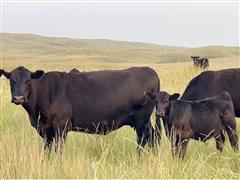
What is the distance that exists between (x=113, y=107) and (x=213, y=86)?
197cm

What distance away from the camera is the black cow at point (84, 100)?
6809 millimetres

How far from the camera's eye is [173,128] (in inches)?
264

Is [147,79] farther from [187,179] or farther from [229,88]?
[187,179]

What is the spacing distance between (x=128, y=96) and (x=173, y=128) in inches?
43.0

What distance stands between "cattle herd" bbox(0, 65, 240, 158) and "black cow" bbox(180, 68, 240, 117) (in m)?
0.78

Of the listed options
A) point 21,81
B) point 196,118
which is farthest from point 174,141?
point 21,81

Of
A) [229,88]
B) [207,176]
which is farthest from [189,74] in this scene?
[207,176]

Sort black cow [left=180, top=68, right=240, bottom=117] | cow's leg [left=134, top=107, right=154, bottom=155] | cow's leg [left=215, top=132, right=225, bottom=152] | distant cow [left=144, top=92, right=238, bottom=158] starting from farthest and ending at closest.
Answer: black cow [left=180, top=68, right=240, bottom=117] → cow's leg [left=134, top=107, right=154, bottom=155] → cow's leg [left=215, top=132, right=225, bottom=152] → distant cow [left=144, top=92, right=238, bottom=158]

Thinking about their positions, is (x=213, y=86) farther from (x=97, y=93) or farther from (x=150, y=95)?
(x=97, y=93)

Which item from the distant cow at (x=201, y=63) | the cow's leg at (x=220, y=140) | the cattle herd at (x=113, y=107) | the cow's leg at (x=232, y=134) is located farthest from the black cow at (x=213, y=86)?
the distant cow at (x=201, y=63)

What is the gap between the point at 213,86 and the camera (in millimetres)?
8211

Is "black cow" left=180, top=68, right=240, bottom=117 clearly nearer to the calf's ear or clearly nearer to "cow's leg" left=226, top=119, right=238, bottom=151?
"cow's leg" left=226, top=119, right=238, bottom=151

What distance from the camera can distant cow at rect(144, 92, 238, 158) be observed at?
6758 mm

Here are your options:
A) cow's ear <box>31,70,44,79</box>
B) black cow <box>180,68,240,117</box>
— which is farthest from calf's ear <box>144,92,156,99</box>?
cow's ear <box>31,70,44,79</box>
